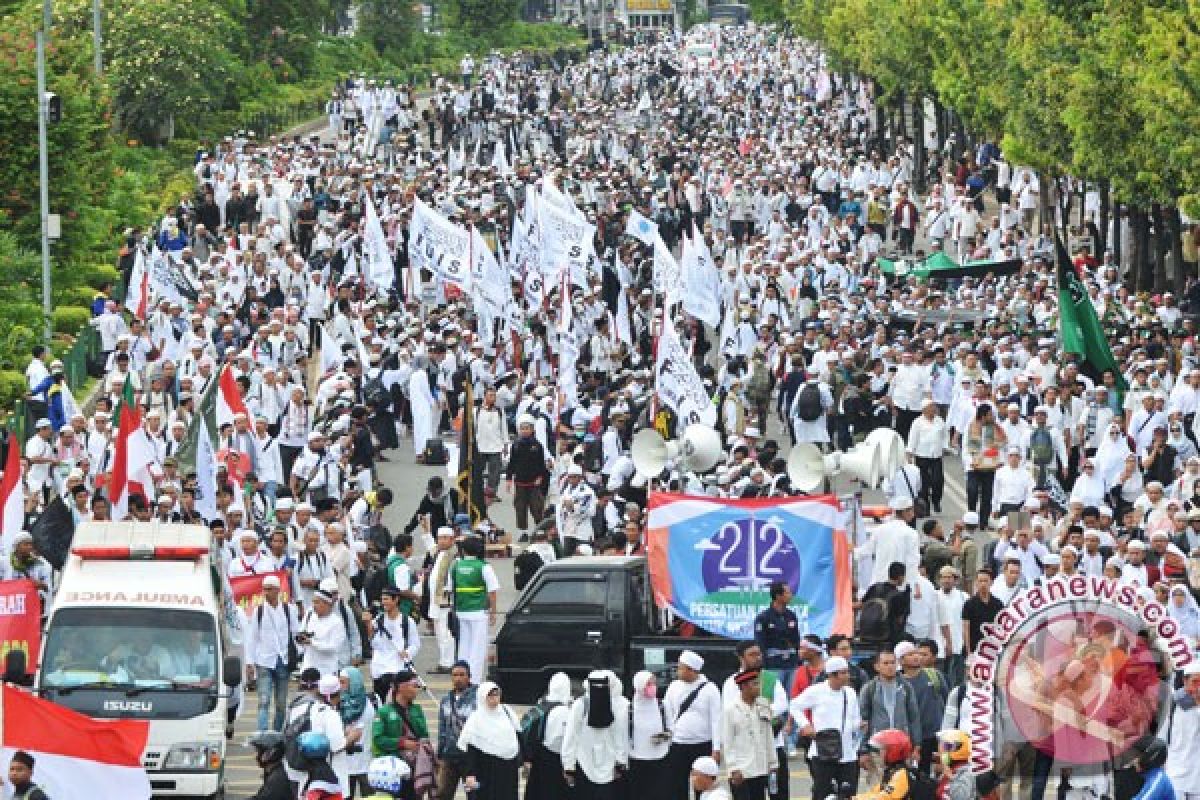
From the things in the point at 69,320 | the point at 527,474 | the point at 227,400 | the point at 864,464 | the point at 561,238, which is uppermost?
the point at 864,464

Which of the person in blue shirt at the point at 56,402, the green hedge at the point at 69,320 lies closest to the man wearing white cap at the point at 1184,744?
the person in blue shirt at the point at 56,402

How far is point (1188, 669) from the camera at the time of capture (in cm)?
1752

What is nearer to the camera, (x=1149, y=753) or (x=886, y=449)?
(x=1149, y=753)

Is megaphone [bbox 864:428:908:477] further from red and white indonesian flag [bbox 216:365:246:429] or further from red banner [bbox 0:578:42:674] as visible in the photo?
red and white indonesian flag [bbox 216:365:246:429]

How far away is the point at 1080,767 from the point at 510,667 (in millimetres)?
6748

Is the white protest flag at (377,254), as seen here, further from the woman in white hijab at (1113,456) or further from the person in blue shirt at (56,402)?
the woman in white hijab at (1113,456)

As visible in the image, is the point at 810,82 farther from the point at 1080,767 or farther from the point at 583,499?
the point at 1080,767

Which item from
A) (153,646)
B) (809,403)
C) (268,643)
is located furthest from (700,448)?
(809,403)

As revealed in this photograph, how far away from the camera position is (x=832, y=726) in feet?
60.1

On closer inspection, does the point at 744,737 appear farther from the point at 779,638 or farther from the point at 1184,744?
the point at 1184,744

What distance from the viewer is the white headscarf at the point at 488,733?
58.9 ft

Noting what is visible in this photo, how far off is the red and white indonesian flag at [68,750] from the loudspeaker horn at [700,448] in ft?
25.2

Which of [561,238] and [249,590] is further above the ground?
[561,238]

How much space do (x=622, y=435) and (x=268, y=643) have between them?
323 inches
